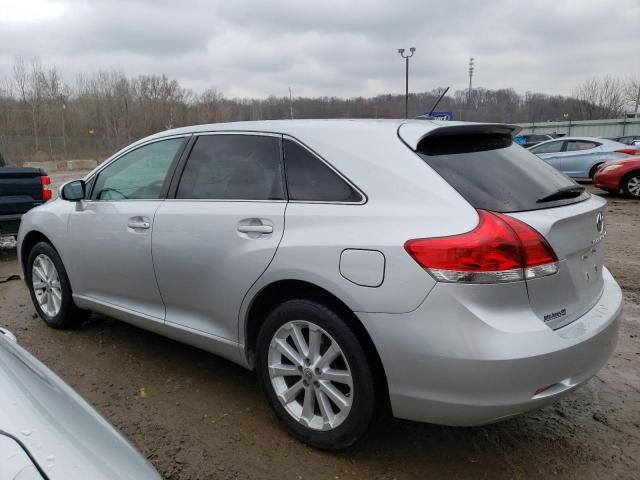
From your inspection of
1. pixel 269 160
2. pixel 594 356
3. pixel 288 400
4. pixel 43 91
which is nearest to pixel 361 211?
pixel 269 160

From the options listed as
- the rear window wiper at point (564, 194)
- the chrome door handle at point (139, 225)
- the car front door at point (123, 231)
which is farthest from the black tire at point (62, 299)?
the rear window wiper at point (564, 194)

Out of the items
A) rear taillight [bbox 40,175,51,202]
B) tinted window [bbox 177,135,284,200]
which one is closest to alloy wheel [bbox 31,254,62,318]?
tinted window [bbox 177,135,284,200]

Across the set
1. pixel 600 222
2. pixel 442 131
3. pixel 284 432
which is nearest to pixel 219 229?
pixel 284 432

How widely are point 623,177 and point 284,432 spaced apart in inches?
476

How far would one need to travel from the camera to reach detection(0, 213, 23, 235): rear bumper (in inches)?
284

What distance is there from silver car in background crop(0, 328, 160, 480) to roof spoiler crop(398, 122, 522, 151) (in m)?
1.76

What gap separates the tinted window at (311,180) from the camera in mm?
2602

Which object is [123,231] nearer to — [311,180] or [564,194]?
[311,180]

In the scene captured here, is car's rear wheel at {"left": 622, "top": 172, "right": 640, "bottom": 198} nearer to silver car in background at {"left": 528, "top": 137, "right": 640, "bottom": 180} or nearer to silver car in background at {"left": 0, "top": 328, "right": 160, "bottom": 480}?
silver car in background at {"left": 528, "top": 137, "right": 640, "bottom": 180}

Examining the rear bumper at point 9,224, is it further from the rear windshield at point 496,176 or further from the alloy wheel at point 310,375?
the rear windshield at point 496,176

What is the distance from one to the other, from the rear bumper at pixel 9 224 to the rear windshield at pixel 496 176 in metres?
6.66

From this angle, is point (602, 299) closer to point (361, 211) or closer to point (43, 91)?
point (361, 211)

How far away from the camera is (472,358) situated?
2139 millimetres

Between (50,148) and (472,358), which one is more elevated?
(50,148)
